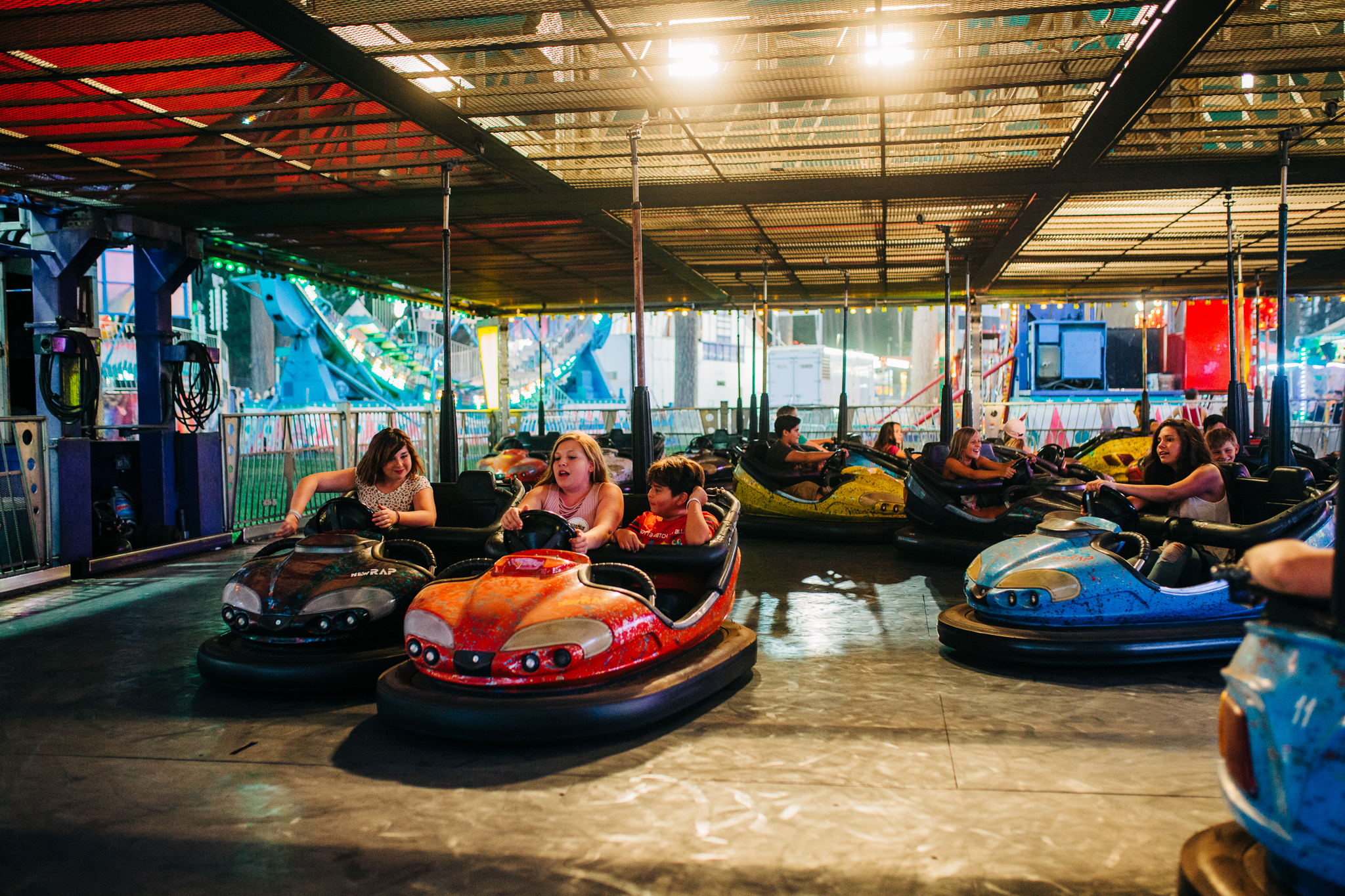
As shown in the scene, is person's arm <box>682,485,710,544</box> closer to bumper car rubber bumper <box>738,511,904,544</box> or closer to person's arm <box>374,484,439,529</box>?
person's arm <box>374,484,439,529</box>

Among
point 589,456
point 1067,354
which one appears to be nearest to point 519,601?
point 589,456

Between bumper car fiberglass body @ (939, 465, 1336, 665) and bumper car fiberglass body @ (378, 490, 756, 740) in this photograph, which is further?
bumper car fiberglass body @ (939, 465, 1336, 665)

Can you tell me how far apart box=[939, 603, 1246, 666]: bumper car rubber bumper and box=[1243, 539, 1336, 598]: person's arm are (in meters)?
1.71

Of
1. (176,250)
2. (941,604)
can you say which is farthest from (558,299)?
(941,604)

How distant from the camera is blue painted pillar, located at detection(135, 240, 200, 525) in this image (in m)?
6.10

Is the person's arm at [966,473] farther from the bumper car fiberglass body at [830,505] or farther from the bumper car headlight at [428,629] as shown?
the bumper car headlight at [428,629]

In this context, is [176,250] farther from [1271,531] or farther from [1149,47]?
[1271,531]

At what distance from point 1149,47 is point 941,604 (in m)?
2.50

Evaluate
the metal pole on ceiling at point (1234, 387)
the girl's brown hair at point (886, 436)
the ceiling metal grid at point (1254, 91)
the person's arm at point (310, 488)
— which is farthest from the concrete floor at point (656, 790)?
the girl's brown hair at point (886, 436)

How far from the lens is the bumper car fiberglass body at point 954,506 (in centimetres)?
500

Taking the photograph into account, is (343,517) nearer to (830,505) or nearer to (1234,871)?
(1234,871)

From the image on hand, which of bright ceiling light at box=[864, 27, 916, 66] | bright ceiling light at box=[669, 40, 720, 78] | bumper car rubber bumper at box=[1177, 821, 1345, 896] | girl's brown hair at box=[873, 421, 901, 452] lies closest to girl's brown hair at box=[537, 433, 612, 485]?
bright ceiling light at box=[669, 40, 720, 78]

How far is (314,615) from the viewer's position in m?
2.81

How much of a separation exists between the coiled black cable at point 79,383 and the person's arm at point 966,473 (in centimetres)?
524
